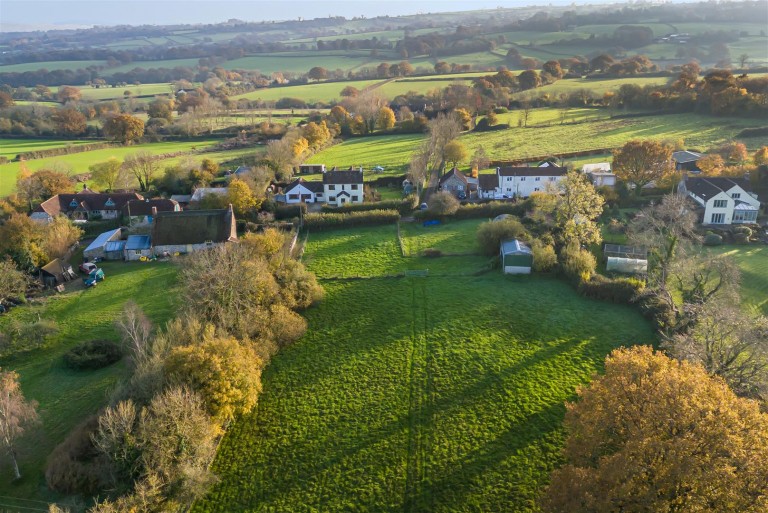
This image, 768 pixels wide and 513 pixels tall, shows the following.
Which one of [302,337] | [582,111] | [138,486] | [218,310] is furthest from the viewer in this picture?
[582,111]

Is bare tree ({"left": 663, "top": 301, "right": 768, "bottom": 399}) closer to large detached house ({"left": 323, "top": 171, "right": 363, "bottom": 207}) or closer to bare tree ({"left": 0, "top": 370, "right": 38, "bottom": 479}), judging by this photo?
bare tree ({"left": 0, "top": 370, "right": 38, "bottom": 479})

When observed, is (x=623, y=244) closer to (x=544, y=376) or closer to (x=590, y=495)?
(x=544, y=376)

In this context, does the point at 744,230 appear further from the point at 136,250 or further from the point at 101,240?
the point at 101,240

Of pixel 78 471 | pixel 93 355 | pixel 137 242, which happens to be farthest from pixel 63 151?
pixel 78 471

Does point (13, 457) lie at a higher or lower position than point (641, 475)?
lower

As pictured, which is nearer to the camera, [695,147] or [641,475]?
[641,475]

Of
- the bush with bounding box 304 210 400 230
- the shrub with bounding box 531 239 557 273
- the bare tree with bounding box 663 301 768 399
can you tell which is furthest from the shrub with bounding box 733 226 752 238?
the bush with bounding box 304 210 400 230

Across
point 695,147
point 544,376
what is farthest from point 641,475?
point 695,147
